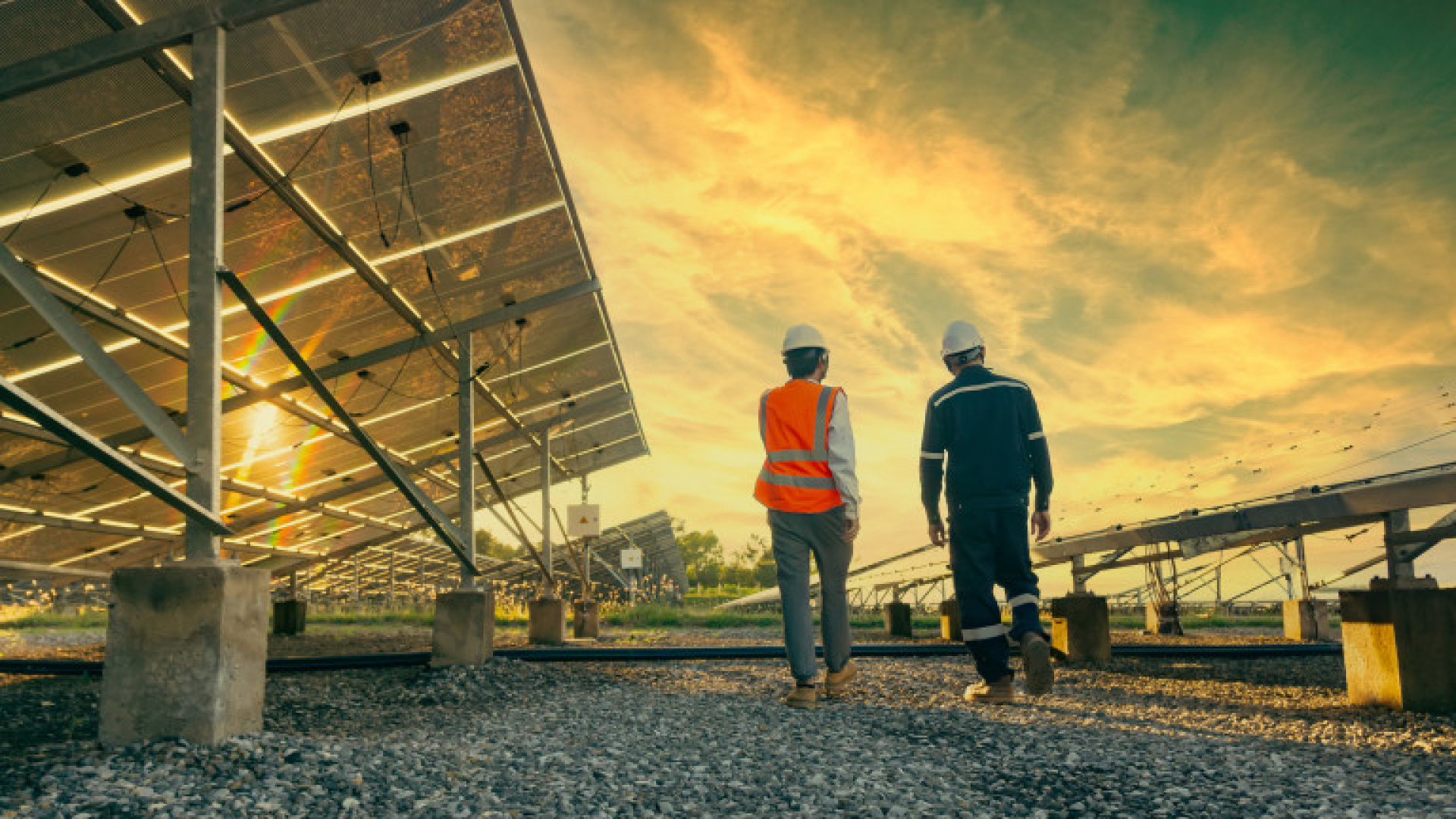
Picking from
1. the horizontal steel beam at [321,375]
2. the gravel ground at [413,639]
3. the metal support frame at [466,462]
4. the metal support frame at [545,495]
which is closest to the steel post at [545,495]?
the metal support frame at [545,495]

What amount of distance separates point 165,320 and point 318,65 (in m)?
4.36

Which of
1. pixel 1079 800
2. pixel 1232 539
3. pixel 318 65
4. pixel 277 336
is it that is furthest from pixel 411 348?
pixel 1232 539

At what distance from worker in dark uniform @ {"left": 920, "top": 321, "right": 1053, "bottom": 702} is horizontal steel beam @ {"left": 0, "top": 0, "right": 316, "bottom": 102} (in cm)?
457

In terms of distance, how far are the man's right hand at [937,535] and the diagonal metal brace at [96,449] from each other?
403cm

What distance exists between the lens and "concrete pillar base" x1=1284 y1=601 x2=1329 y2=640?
1066 cm

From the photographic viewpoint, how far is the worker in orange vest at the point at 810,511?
5387 mm

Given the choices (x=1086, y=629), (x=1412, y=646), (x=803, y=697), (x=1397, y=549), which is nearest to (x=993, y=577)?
(x=803, y=697)

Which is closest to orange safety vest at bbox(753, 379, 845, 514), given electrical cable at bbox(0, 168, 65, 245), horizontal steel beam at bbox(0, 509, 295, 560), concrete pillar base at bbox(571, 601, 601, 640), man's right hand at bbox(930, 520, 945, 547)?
man's right hand at bbox(930, 520, 945, 547)

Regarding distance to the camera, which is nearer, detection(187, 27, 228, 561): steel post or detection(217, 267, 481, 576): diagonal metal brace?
detection(187, 27, 228, 561): steel post

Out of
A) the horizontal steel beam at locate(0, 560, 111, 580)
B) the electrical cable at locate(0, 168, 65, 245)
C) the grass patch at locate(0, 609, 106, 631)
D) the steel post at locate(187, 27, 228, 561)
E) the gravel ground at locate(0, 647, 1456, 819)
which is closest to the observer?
the gravel ground at locate(0, 647, 1456, 819)

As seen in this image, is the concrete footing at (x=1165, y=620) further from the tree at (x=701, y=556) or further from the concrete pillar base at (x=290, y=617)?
the tree at (x=701, y=556)

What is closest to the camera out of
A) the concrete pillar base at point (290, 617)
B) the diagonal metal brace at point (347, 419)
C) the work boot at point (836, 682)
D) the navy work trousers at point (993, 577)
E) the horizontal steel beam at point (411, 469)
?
the diagonal metal brace at point (347, 419)

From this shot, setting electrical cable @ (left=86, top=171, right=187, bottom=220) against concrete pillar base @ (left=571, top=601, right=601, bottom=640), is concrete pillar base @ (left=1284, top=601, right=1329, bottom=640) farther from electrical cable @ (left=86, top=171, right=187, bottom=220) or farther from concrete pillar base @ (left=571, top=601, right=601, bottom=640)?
electrical cable @ (left=86, top=171, right=187, bottom=220)

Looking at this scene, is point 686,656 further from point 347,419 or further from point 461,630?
point 347,419
